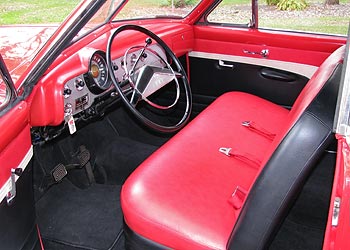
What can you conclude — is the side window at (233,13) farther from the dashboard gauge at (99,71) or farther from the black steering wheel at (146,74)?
the dashboard gauge at (99,71)

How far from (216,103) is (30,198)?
1.12m

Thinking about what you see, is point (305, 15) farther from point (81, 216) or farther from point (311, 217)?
point (81, 216)

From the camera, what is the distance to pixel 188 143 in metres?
1.88

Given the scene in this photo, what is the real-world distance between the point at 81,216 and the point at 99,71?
762 millimetres

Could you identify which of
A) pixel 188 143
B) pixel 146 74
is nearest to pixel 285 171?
pixel 188 143

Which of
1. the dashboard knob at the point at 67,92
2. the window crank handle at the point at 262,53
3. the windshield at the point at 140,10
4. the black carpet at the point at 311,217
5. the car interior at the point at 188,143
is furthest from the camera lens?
the window crank handle at the point at 262,53

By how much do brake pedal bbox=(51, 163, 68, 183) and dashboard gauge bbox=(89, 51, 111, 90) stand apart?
0.65 meters

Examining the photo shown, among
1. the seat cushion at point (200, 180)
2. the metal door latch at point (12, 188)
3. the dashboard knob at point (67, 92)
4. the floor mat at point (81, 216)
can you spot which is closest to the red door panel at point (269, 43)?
the seat cushion at point (200, 180)

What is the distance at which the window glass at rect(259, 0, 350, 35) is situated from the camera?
2.47 metres

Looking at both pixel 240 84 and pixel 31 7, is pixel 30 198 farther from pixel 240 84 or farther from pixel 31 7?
pixel 240 84

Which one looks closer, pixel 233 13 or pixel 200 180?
pixel 200 180

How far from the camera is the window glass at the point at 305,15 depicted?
8.09 feet

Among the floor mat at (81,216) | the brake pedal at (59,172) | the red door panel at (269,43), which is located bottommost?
the floor mat at (81,216)

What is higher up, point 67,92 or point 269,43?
point 67,92
